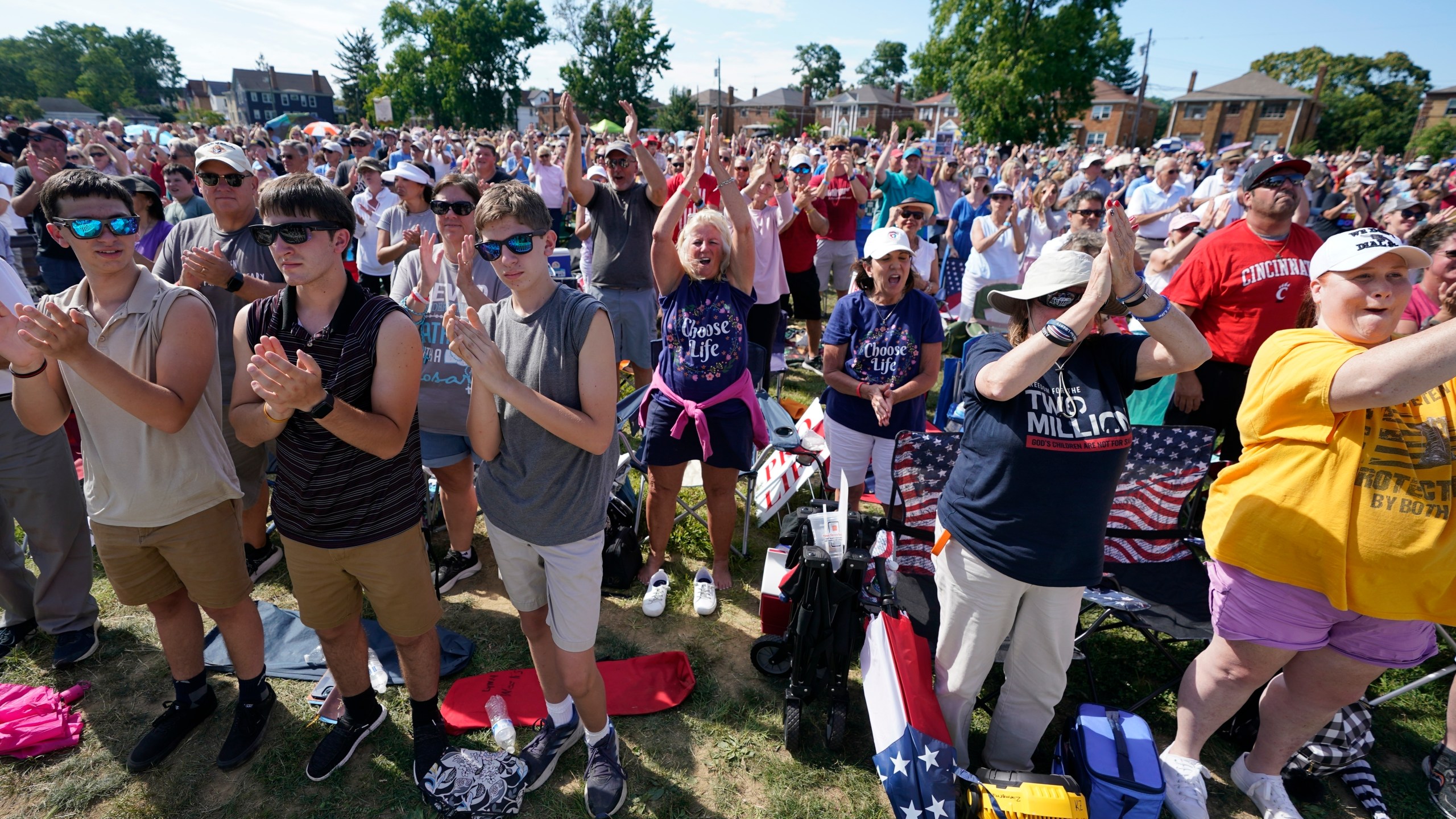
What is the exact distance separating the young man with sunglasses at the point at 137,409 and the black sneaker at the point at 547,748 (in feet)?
4.18

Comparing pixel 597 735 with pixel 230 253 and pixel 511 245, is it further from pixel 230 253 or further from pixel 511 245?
pixel 230 253

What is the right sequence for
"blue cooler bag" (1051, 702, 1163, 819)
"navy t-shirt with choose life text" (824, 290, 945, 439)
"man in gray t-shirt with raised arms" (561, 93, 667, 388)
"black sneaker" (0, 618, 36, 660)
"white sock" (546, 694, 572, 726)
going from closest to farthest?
"blue cooler bag" (1051, 702, 1163, 819) < "white sock" (546, 694, 572, 726) < "black sneaker" (0, 618, 36, 660) < "navy t-shirt with choose life text" (824, 290, 945, 439) < "man in gray t-shirt with raised arms" (561, 93, 667, 388)

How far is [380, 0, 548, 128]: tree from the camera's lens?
56.3 m

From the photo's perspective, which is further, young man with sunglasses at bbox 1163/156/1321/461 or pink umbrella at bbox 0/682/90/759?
young man with sunglasses at bbox 1163/156/1321/461

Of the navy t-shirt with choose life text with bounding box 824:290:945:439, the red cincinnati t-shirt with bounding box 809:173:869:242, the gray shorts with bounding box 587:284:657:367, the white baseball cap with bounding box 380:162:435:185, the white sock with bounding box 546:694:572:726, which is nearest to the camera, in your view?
the white sock with bounding box 546:694:572:726

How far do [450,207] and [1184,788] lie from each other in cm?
424

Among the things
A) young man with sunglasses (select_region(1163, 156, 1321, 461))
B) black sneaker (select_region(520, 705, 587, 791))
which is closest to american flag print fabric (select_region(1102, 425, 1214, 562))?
young man with sunglasses (select_region(1163, 156, 1321, 461))

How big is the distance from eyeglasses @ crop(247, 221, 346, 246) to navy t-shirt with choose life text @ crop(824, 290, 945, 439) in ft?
8.33

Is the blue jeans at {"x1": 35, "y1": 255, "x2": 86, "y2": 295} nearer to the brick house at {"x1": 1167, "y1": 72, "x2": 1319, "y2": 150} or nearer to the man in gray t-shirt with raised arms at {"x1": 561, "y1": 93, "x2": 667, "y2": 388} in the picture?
the man in gray t-shirt with raised arms at {"x1": 561, "y1": 93, "x2": 667, "y2": 388}

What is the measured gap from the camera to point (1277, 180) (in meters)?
3.77

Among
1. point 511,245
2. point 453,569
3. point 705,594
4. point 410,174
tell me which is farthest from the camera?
point 410,174

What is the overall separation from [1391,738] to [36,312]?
17.9 ft

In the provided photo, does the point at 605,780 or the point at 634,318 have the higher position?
the point at 634,318

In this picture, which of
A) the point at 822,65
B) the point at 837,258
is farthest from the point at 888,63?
the point at 837,258
